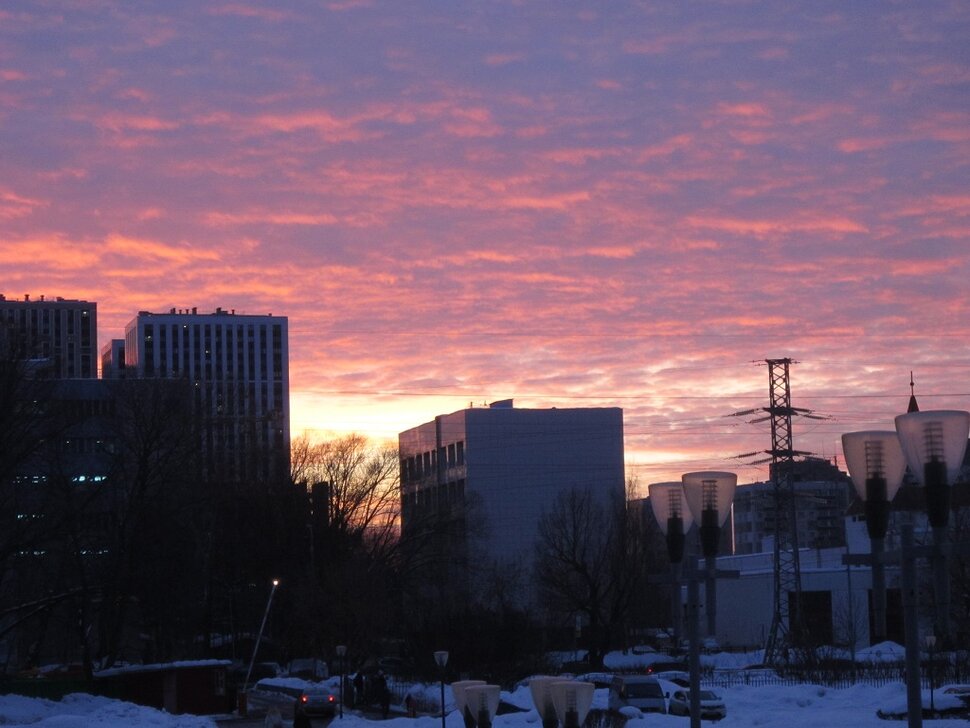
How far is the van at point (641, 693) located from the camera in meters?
41.8

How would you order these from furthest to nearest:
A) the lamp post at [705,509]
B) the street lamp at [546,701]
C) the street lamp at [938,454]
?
the street lamp at [546,701]
the lamp post at [705,509]
the street lamp at [938,454]

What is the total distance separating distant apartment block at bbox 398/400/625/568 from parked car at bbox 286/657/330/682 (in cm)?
4198

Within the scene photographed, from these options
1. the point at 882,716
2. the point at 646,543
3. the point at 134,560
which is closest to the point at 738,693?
the point at 882,716

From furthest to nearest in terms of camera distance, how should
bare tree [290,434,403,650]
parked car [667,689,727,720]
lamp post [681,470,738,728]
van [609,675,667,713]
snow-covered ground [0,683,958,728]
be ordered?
bare tree [290,434,403,650], van [609,675,667,713], parked car [667,689,727,720], snow-covered ground [0,683,958,728], lamp post [681,470,738,728]

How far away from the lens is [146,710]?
39656mm

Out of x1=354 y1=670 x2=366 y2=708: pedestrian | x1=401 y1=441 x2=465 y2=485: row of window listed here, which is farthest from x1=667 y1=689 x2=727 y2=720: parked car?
x1=401 y1=441 x2=465 y2=485: row of window

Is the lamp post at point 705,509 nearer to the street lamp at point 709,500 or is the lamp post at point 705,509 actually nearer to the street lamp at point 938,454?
the street lamp at point 709,500

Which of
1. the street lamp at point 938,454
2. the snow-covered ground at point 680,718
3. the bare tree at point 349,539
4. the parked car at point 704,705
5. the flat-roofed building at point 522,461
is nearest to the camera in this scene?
the street lamp at point 938,454

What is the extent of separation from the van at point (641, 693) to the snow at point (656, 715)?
0.64m

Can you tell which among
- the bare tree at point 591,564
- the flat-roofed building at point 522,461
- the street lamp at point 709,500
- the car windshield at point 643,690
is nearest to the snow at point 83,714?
the car windshield at point 643,690

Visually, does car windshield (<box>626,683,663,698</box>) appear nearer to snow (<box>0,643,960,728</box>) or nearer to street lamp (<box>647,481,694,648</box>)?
snow (<box>0,643,960,728</box>)

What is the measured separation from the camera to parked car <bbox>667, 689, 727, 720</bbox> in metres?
39.8

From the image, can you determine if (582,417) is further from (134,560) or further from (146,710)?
(146,710)

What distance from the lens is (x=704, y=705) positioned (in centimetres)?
3988
